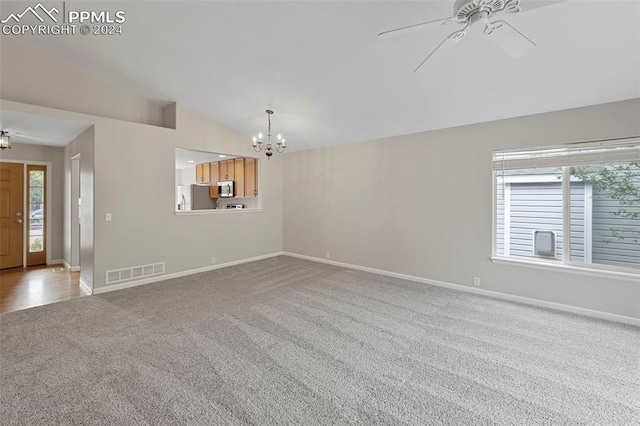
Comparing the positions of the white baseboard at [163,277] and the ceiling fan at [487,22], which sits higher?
the ceiling fan at [487,22]

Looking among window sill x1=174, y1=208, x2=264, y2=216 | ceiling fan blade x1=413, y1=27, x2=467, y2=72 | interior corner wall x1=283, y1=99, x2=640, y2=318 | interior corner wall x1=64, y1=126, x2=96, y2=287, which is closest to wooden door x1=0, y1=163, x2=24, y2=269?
interior corner wall x1=64, y1=126, x2=96, y2=287

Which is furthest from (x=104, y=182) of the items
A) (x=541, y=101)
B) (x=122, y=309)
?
(x=541, y=101)

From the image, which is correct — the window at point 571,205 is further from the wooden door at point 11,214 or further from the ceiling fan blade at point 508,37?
the wooden door at point 11,214

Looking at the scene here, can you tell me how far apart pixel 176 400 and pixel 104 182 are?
360 cm

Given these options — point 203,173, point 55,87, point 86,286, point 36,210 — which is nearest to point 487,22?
point 55,87

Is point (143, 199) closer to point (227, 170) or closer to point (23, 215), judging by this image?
point (227, 170)

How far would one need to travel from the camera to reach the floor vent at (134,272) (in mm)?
4293

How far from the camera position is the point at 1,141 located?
14.7 ft

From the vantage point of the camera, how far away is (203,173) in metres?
8.06

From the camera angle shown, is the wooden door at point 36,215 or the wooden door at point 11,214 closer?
the wooden door at point 11,214

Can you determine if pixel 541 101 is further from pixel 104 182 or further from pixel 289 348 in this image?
pixel 104 182

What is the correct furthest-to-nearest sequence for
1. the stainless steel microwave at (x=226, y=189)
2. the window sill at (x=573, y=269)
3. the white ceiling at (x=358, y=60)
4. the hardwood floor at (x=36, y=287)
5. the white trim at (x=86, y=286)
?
the stainless steel microwave at (x=226, y=189) < the white trim at (x=86, y=286) < the hardwood floor at (x=36, y=287) < the window sill at (x=573, y=269) < the white ceiling at (x=358, y=60)

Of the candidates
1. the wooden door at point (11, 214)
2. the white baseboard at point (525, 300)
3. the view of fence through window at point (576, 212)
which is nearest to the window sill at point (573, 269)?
the view of fence through window at point (576, 212)

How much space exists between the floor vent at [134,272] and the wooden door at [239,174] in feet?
8.08
